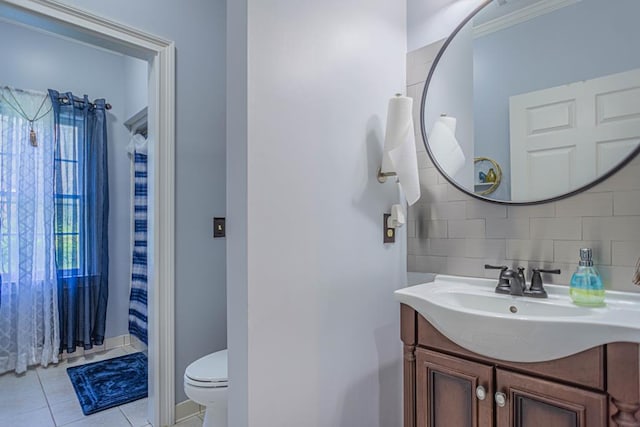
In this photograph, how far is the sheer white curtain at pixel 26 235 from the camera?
2.62 m

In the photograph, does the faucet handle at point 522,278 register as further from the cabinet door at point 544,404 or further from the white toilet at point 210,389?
the white toilet at point 210,389

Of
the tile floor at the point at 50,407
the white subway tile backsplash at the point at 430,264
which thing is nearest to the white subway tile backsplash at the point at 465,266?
the white subway tile backsplash at the point at 430,264

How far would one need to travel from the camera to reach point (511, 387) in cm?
96

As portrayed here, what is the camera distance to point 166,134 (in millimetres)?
1930

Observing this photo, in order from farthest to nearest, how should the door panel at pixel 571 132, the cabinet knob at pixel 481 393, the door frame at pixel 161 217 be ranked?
the door frame at pixel 161 217 < the door panel at pixel 571 132 < the cabinet knob at pixel 481 393

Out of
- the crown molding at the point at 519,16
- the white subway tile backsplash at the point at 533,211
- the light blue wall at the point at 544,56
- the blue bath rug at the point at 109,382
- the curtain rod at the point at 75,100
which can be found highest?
the curtain rod at the point at 75,100

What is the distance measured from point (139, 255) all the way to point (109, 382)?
98 cm

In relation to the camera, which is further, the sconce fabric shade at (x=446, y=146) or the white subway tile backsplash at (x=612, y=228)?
the sconce fabric shade at (x=446, y=146)

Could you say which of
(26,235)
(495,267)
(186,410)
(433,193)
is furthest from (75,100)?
(495,267)

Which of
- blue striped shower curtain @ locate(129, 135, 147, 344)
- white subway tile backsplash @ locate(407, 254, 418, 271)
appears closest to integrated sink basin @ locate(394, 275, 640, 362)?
white subway tile backsplash @ locate(407, 254, 418, 271)

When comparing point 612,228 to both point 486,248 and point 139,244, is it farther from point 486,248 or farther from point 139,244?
point 139,244

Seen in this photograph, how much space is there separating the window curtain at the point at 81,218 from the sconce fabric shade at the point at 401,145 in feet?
8.98

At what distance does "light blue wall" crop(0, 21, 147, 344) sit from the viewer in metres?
2.84

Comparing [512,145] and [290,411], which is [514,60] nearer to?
[512,145]
